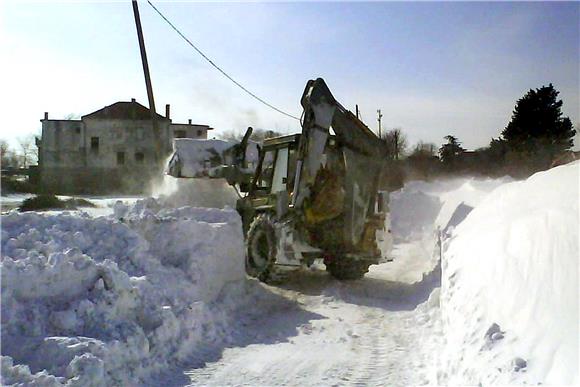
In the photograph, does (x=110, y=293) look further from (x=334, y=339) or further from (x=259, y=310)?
(x=259, y=310)

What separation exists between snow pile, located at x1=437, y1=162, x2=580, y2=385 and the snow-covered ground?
0.01 m

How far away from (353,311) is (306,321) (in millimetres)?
903

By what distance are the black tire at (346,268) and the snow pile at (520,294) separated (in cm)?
367

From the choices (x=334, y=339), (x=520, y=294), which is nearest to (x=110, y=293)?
(x=334, y=339)

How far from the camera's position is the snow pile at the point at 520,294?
370 centimetres

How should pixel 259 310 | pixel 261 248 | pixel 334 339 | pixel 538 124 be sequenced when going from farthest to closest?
pixel 538 124 → pixel 261 248 → pixel 259 310 → pixel 334 339

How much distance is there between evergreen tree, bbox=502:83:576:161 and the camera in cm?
2831

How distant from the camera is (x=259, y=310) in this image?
26.5 feet

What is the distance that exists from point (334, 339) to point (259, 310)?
1696 millimetres

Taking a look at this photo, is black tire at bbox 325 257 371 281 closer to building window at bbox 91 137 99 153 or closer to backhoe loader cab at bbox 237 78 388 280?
backhoe loader cab at bbox 237 78 388 280

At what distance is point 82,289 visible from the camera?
582 cm

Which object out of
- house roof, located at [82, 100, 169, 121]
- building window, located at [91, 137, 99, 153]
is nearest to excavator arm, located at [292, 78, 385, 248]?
house roof, located at [82, 100, 169, 121]

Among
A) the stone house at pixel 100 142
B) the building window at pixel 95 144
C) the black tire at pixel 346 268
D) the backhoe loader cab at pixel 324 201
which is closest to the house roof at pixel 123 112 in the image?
the stone house at pixel 100 142

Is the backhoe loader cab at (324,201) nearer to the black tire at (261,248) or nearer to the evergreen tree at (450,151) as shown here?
the black tire at (261,248)
